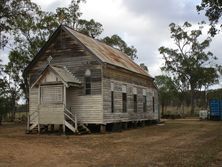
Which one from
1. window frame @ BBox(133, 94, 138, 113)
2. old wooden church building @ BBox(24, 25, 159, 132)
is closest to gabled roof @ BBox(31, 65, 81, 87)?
old wooden church building @ BBox(24, 25, 159, 132)

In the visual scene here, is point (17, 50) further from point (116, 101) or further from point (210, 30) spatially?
point (210, 30)

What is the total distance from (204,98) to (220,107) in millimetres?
47362

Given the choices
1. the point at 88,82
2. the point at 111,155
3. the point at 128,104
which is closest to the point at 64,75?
the point at 88,82

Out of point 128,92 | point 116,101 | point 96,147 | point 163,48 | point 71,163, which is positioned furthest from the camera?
point 163,48

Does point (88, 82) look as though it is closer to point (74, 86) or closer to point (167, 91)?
point (74, 86)

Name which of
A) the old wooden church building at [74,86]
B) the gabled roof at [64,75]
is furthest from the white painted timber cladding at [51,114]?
the gabled roof at [64,75]

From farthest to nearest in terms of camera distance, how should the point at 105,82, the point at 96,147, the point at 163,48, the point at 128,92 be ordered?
1. the point at 163,48
2. the point at 128,92
3. the point at 105,82
4. the point at 96,147

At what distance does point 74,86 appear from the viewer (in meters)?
29.0

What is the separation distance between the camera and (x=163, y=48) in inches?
3014

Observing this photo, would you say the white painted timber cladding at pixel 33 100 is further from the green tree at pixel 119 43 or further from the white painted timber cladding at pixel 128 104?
the green tree at pixel 119 43

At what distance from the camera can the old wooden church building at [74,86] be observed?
28062 mm

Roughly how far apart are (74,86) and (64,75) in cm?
113

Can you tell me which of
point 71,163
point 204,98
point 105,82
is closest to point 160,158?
point 71,163

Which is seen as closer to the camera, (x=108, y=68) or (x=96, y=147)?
(x=96, y=147)
